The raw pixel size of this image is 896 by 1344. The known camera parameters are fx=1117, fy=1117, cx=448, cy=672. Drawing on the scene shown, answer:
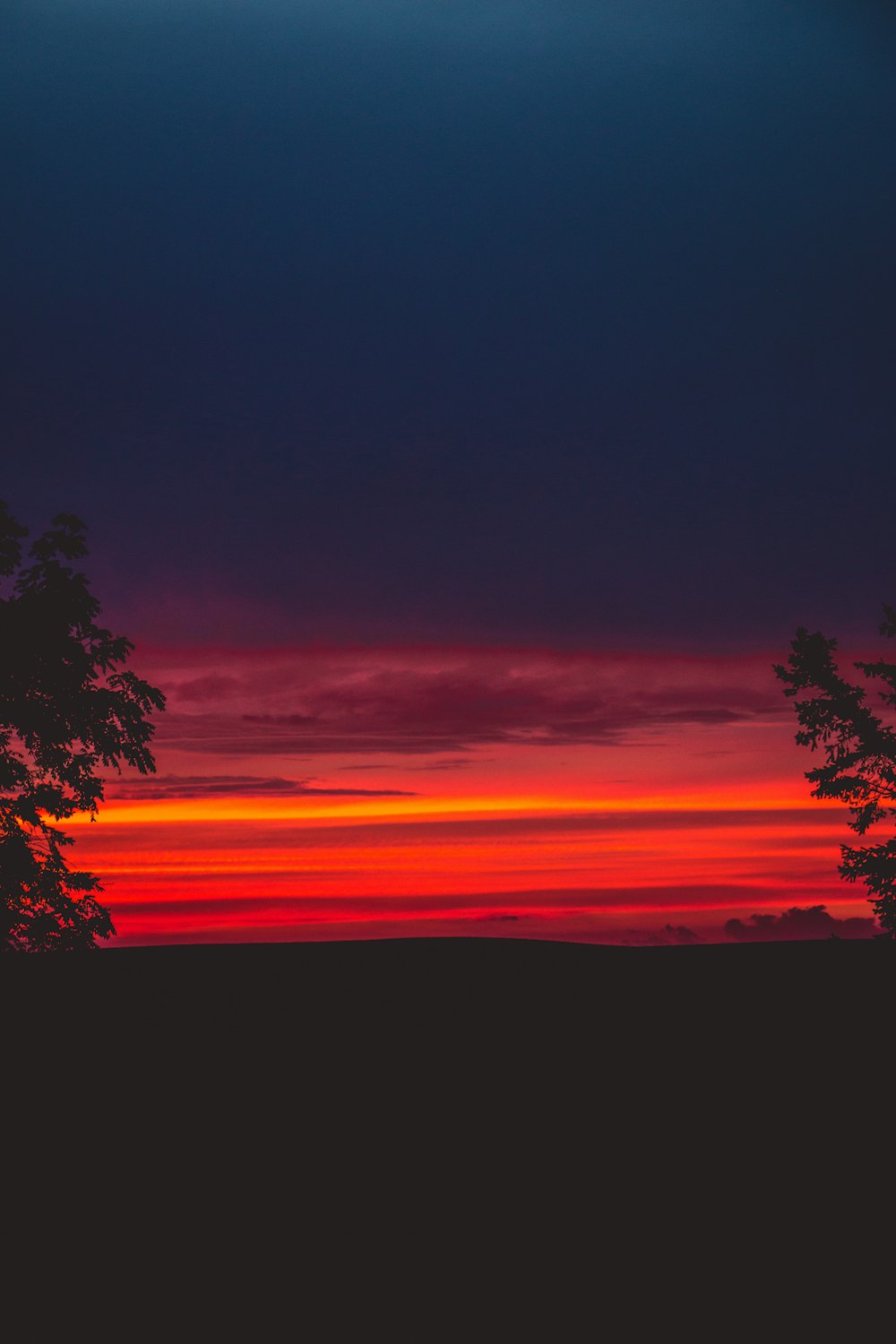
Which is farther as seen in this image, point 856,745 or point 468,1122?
point 856,745

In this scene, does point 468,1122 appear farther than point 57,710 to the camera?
No

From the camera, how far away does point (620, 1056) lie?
9367 mm

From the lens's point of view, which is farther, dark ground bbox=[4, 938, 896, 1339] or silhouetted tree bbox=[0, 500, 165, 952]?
silhouetted tree bbox=[0, 500, 165, 952]

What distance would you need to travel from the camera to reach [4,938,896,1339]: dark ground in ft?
21.3

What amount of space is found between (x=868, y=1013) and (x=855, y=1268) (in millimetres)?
4444

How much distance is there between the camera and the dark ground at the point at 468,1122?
21.3 feet

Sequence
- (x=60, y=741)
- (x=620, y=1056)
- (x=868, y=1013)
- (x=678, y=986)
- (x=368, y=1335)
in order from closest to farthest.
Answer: (x=368, y=1335), (x=620, y=1056), (x=868, y=1013), (x=678, y=986), (x=60, y=741)

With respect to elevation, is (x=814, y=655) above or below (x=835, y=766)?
above

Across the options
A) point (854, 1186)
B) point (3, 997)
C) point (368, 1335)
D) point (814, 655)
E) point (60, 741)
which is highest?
point (814, 655)

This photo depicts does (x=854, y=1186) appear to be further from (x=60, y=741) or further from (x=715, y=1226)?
(x=60, y=741)

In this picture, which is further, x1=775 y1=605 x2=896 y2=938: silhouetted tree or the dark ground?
x1=775 y1=605 x2=896 y2=938: silhouetted tree

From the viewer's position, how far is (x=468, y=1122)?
806cm

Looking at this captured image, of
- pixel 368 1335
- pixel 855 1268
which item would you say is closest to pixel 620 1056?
pixel 855 1268

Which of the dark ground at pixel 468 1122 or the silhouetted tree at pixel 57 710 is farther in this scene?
the silhouetted tree at pixel 57 710
